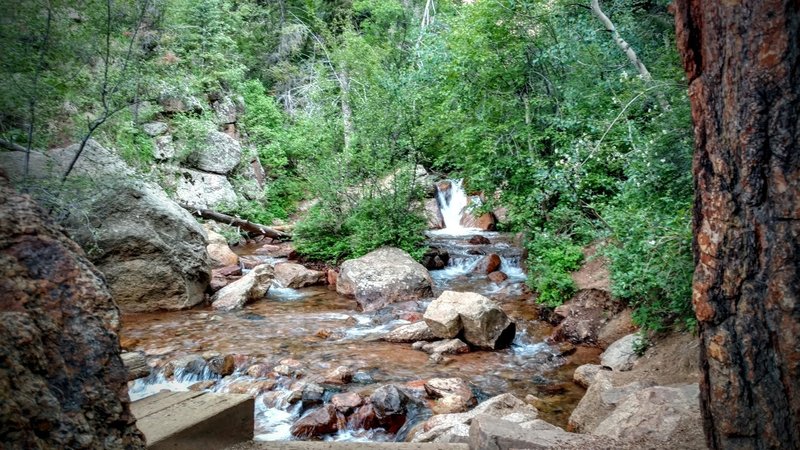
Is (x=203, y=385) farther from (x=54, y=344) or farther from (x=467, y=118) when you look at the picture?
(x=467, y=118)

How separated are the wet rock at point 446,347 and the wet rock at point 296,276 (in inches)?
180

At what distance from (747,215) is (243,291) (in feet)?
30.3

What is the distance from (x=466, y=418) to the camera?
541 cm

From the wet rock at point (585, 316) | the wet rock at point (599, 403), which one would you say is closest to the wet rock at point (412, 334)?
the wet rock at point (585, 316)

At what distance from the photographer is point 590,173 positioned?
31.3 feet

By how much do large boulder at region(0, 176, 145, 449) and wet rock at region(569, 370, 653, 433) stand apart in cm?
429

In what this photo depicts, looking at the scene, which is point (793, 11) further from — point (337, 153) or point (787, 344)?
point (337, 153)

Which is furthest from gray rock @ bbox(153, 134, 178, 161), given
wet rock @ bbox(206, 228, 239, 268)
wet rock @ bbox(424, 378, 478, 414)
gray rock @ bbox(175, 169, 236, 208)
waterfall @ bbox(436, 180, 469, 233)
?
wet rock @ bbox(424, 378, 478, 414)

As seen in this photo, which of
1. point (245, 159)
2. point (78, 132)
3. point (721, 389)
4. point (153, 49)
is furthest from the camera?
point (245, 159)

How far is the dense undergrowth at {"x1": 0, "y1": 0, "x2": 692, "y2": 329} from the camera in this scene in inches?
258

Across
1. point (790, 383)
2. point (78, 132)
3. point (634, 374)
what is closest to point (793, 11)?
point (790, 383)

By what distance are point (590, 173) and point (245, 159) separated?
13182 millimetres

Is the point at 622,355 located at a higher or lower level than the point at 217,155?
lower

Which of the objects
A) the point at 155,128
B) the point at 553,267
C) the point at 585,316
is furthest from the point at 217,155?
the point at 585,316
